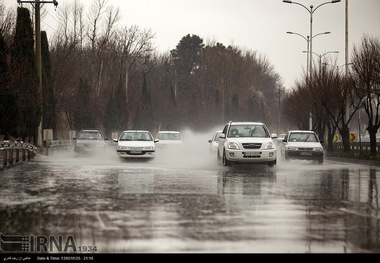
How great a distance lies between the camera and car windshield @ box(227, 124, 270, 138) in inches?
1022

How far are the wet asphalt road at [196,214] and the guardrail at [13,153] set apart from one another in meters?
5.63

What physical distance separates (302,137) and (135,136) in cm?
844

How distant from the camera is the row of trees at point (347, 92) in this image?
3328cm

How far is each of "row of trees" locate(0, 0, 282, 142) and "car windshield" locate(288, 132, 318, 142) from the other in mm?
13637

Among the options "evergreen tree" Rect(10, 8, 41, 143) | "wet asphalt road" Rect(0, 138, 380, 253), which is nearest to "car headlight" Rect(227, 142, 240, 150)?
"wet asphalt road" Rect(0, 138, 380, 253)

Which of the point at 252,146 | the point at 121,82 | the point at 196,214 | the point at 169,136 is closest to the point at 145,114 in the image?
the point at 121,82

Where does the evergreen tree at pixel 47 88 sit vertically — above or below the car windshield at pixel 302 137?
above

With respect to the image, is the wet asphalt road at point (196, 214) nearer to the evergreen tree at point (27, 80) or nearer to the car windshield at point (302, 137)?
the car windshield at point (302, 137)

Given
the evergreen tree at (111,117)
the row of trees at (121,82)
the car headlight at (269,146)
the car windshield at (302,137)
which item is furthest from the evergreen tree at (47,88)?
the car headlight at (269,146)

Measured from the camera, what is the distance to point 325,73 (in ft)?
144

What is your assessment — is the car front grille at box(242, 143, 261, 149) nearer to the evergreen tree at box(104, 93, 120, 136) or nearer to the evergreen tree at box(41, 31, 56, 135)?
the evergreen tree at box(41, 31, 56, 135)
